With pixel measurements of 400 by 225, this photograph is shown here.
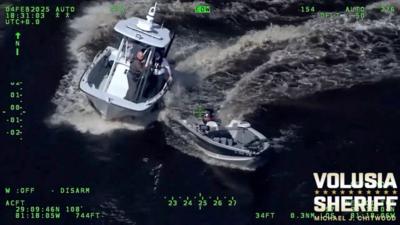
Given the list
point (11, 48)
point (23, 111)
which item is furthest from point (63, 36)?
point (23, 111)

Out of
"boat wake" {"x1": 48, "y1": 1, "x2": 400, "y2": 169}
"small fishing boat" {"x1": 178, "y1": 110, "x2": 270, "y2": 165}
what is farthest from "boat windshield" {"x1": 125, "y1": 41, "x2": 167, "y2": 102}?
"small fishing boat" {"x1": 178, "y1": 110, "x2": 270, "y2": 165}

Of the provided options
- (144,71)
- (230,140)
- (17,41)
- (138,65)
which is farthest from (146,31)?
(17,41)

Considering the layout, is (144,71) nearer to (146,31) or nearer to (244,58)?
(146,31)

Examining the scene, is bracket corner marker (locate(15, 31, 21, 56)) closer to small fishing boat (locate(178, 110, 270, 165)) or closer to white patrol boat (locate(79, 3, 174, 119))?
white patrol boat (locate(79, 3, 174, 119))

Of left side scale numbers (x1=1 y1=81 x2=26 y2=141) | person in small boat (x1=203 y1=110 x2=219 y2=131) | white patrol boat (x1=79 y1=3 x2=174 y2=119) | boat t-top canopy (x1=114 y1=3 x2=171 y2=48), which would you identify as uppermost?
boat t-top canopy (x1=114 y1=3 x2=171 y2=48)

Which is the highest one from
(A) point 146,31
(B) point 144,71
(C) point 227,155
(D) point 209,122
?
(A) point 146,31

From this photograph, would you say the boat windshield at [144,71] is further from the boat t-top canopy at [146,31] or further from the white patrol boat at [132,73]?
the boat t-top canopy at [146,31]
